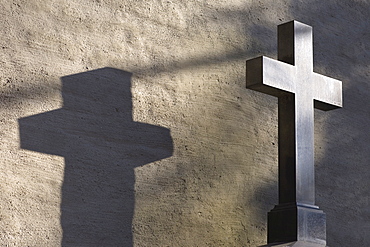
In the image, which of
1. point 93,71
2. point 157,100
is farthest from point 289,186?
point 93,71

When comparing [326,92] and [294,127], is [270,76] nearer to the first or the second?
[294,127]

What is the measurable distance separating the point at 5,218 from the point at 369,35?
199 cm

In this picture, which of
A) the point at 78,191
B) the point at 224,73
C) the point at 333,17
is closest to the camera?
the point at 78,191

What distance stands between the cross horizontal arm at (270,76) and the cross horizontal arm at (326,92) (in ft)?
0.42

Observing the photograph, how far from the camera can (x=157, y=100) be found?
8.05 ft

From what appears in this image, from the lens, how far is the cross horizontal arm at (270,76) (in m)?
2.20

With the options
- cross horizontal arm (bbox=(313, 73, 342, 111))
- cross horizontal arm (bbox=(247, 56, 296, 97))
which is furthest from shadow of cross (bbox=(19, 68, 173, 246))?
cross horizontal arm (bbox=(313, 73, 342, 111))

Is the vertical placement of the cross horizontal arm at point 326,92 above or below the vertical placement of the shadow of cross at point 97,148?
above

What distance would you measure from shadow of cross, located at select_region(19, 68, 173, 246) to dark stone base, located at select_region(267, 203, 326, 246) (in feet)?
1.54

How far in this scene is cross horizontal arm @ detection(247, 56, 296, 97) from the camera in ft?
7.23

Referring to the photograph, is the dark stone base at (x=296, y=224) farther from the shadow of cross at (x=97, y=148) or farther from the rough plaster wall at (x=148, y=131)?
the shadow of cross at (x=97, y=148)

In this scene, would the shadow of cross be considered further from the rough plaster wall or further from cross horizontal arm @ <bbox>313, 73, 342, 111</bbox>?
cross horizontal arm @ <bbox>313, 73, 342, 111</bbox>

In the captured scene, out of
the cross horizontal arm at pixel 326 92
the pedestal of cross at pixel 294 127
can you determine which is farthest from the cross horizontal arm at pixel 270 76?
the cross horizontal arm at pixel 326 92

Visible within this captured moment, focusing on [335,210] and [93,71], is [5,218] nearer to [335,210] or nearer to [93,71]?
[93,71]
